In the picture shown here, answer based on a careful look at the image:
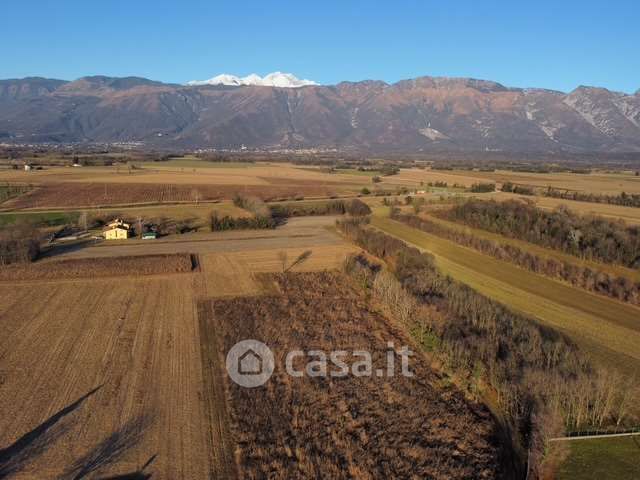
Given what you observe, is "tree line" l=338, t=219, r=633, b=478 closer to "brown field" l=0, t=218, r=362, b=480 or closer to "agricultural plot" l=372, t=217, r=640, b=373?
"agricultural plot" l=372, t=217, r=640, b=373

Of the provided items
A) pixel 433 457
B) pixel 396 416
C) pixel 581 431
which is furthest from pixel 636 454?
pixel 396 416

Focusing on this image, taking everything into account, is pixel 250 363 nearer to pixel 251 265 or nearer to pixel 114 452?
pixel 114 452

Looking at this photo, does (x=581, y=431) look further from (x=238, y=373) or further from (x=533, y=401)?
(x=238, y=373)

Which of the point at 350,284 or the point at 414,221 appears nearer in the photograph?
the point at 350,284

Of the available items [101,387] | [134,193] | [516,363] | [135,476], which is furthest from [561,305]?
[134,193]

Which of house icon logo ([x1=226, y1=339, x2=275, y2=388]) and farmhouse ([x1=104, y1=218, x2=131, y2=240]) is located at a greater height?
farmhouse ([x1=104, y1=218, x2=131, y2=240])

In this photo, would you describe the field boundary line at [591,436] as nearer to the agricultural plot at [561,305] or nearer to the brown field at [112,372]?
the agricultural plot at [561,305]

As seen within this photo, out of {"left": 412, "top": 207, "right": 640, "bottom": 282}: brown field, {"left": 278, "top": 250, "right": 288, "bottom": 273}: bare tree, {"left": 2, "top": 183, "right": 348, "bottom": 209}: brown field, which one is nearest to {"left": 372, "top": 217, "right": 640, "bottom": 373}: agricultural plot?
{"left": 412, "top": 207, "right": 640, "bottom": 282}: brown field
